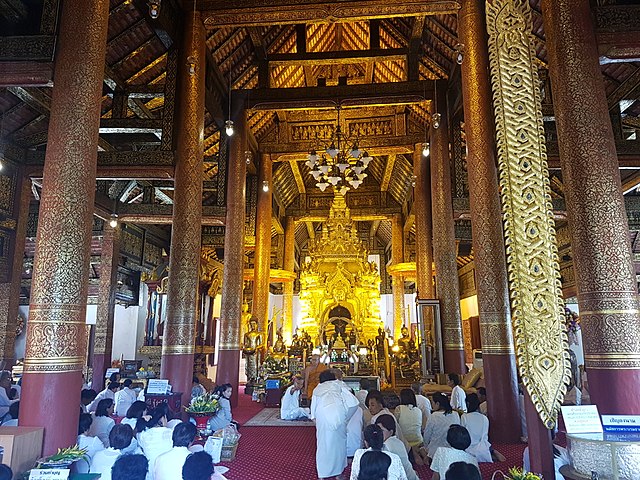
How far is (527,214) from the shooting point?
307 centimetres

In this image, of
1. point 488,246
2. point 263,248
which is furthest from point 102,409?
point 263,248

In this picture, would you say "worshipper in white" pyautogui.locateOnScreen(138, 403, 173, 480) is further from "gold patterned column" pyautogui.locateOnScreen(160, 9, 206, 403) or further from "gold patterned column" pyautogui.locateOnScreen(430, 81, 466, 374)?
"gold patterned column" pyautogui.locateOnScreen(430, 81, 466, 374)

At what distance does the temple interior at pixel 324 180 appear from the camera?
3.60 meters

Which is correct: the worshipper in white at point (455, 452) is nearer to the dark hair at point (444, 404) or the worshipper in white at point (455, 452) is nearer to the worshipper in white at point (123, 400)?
the dark hair at point (444, 404)

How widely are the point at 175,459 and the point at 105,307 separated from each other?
983cm

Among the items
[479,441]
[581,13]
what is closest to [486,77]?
[581,13]

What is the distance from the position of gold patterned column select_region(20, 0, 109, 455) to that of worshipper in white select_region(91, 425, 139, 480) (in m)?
0.62

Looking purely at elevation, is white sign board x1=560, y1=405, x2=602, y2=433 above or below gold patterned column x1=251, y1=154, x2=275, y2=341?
below

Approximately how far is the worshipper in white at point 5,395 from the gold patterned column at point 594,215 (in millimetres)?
6773

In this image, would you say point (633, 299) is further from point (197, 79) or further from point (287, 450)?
point (197, 79)

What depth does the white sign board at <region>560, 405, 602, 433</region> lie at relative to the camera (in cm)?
272

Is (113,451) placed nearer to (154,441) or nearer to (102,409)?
(154,441)

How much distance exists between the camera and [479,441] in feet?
16.6

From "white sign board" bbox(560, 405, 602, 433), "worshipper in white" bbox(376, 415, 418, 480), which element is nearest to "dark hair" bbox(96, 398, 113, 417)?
"worshipper in white" bbox(376, 415, 418, 480)
